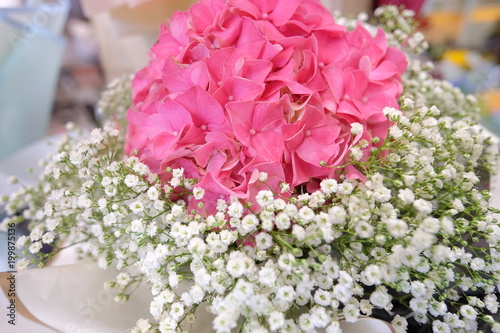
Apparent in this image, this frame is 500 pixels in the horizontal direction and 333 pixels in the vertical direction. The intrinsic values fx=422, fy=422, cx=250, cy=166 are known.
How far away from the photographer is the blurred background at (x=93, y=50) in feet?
2.99

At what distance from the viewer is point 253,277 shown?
16.6 inches

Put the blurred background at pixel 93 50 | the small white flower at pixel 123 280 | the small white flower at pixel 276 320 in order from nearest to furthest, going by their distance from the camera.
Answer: the small white flower at pixel 276 320, the small white flower at pixel 123 280, the blurred background at pixel 93 50

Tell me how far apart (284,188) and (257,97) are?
11 centimetres

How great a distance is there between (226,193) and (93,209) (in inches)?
7.7

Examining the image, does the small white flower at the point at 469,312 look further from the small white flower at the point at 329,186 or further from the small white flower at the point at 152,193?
the small white flower at the point at 152,193

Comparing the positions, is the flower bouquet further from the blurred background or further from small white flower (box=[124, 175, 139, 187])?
the blurred background

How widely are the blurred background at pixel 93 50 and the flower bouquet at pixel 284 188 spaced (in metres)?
0.32

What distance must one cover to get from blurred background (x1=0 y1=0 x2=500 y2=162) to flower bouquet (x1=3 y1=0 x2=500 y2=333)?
0.32 metres

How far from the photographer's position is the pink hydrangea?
462mm

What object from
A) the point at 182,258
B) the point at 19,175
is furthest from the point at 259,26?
the point at 19,175

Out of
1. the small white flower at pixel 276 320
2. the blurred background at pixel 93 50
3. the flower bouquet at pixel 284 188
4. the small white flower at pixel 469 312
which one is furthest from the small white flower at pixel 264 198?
the blurred background at pixel 93 50

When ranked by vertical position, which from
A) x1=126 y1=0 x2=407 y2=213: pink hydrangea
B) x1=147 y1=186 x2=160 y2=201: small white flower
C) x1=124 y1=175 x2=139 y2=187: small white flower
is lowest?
x1=147 y1=186 x2=160 y2=201: small white flower

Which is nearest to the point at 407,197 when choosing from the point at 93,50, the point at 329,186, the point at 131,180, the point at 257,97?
the point at 329,186

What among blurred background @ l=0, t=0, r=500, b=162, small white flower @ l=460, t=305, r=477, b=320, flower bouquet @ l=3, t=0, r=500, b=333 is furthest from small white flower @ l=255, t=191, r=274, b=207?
blurred background @ l=0, t=0, r=500, b=162
